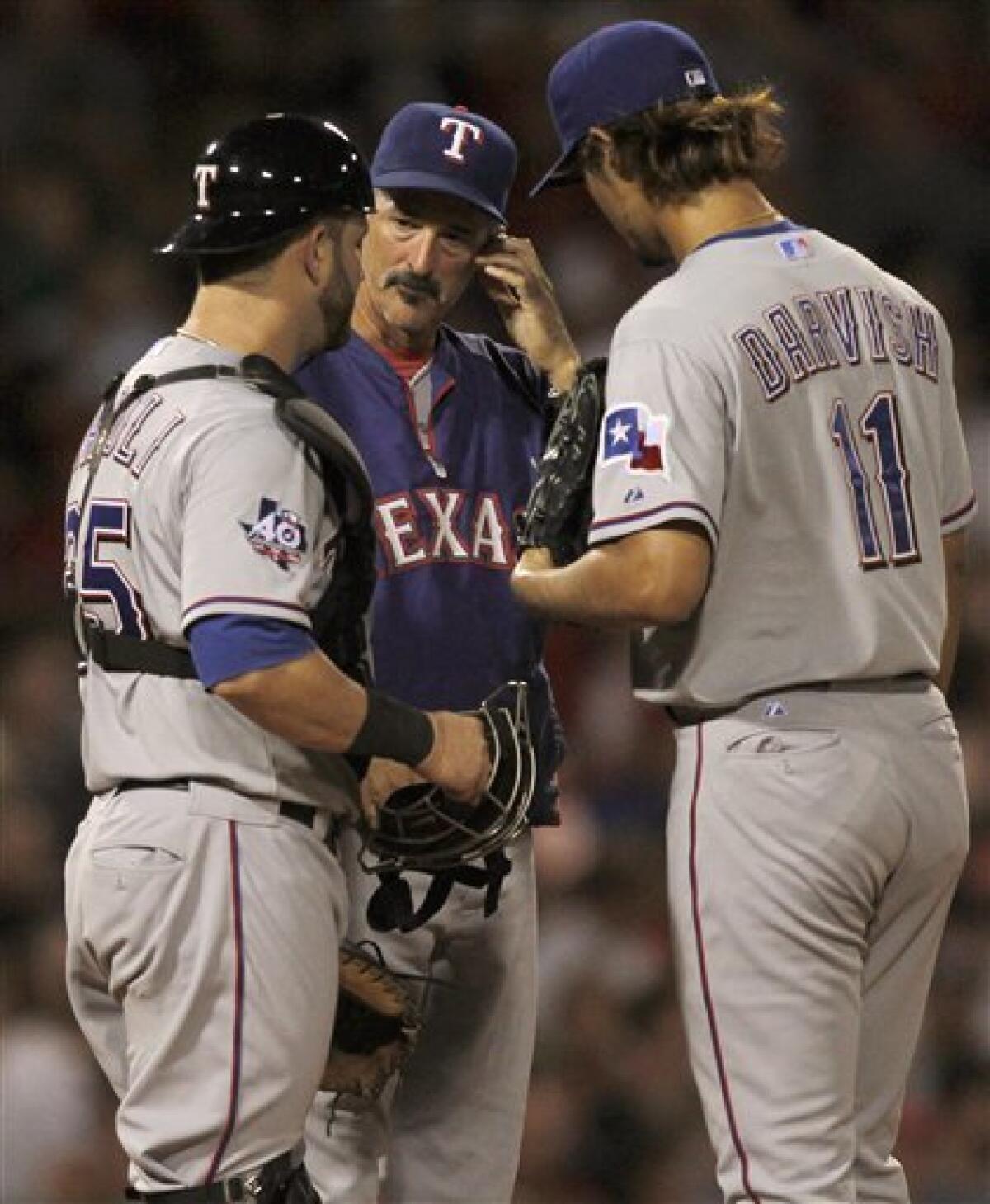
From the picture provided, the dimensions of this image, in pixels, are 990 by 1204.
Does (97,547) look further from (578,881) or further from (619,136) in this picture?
(578,881)

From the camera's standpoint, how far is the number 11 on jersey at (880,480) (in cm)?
304

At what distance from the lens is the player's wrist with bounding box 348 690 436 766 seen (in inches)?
117

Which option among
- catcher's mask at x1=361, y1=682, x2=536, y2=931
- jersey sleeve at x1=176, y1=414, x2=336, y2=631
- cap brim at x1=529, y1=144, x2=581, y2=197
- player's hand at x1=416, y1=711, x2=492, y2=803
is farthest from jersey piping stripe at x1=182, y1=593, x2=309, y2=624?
cap brim at x1=529, y1=144, x2=581, y2=197

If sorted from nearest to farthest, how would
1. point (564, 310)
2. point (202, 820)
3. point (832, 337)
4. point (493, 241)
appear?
point (202, 820) < point (832, 337) < point (493, 241) < point (564, 310)

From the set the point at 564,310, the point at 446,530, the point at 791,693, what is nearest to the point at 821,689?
the point at 791,693

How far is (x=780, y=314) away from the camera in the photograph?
3037 millimetres

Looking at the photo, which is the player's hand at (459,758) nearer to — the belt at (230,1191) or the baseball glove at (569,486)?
the baseball glove at (569,486)

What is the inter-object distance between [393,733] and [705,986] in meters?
0.53

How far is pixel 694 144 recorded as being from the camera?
3.13 meters

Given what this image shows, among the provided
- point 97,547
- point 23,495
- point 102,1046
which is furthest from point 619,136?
point 23,495

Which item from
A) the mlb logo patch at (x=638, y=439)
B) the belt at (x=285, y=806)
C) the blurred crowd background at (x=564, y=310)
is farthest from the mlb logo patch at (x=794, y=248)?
the blurred crowd background at (x=564, y=310)

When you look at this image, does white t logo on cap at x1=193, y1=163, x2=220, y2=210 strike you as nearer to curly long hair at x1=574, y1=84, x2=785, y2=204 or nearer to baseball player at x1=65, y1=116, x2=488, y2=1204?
baseball player at x1=65, y1=116, x2=488, y2=1204

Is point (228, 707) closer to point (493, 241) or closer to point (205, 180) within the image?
point (205, 180)

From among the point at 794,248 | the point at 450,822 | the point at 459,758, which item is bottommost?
the point at 450,822
